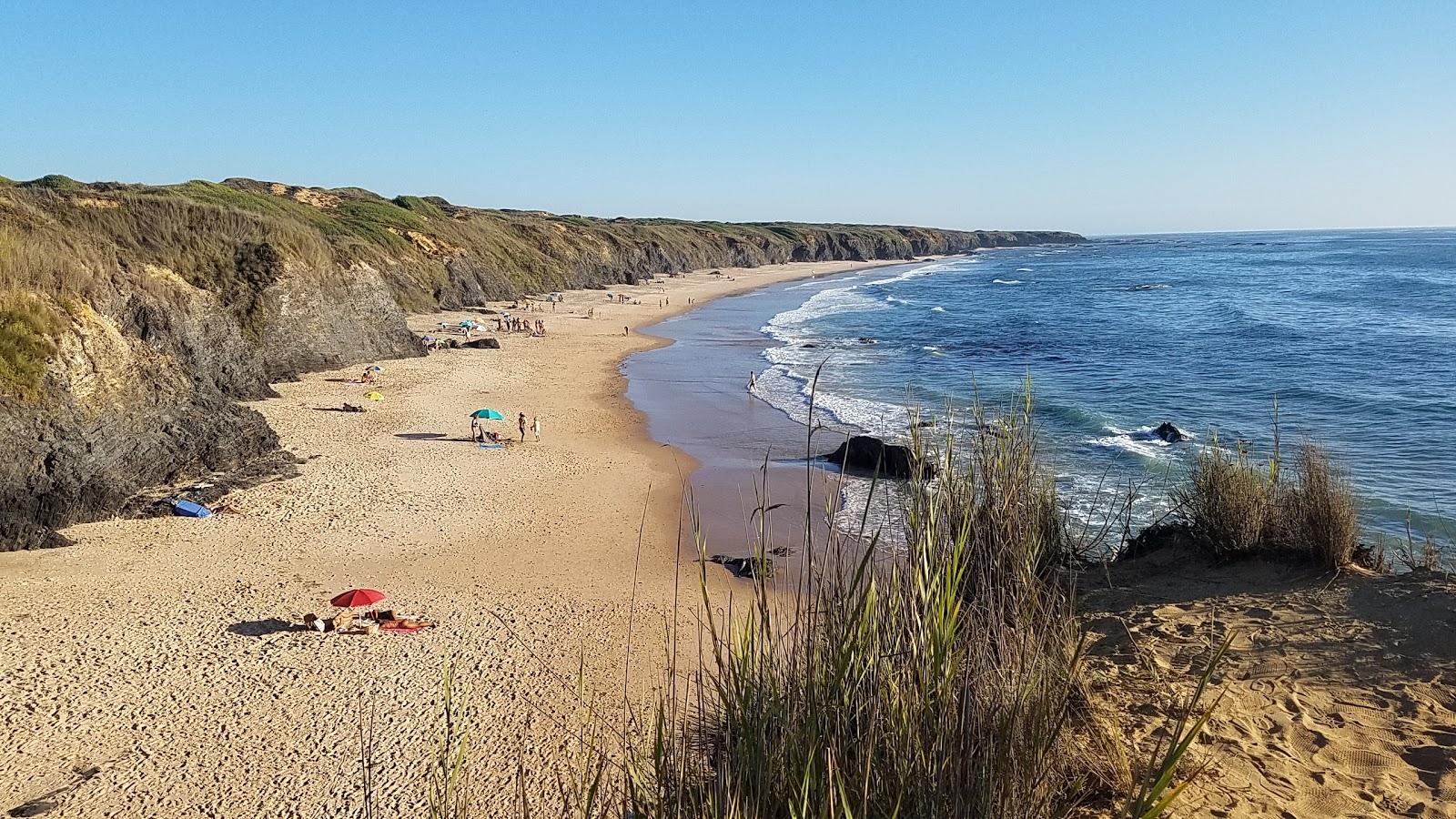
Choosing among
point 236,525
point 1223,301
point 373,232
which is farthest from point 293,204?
point 1223,301

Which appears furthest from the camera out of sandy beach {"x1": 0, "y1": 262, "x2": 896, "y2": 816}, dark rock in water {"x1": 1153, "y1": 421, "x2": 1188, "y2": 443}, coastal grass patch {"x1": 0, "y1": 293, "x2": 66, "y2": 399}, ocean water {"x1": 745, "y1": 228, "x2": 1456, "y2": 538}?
dark rock in water {"x1": 1153, "y1": 421, "x2": 1188, "y2": 443}

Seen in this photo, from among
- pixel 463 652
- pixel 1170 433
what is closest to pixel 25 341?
pixel 463 652

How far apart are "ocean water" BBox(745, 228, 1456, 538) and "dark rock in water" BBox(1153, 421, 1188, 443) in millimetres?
437

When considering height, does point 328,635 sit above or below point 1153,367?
below

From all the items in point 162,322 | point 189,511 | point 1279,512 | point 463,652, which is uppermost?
point 162,322

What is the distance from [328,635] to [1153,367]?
1206 inches

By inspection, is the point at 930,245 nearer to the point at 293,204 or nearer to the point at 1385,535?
the point at 293,204

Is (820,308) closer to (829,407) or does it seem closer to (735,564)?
(829,407)

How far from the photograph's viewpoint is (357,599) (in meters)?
12.1

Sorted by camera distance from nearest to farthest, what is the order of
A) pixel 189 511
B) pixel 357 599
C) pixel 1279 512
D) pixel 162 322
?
pixel 1279 512, pixel 357 599, pixel 189 511, pixel 162 322

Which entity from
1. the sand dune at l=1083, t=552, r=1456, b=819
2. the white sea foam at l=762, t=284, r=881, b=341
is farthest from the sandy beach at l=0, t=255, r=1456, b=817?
the white sea foam at l=762, t=284, r=881, b=341

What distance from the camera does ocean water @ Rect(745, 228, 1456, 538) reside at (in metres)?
18.4

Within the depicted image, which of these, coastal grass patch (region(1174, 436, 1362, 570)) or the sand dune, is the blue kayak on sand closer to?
the sand dune

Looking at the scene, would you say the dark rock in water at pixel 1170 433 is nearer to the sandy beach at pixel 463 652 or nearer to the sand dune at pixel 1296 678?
the sandy beach at pixel 463 652
